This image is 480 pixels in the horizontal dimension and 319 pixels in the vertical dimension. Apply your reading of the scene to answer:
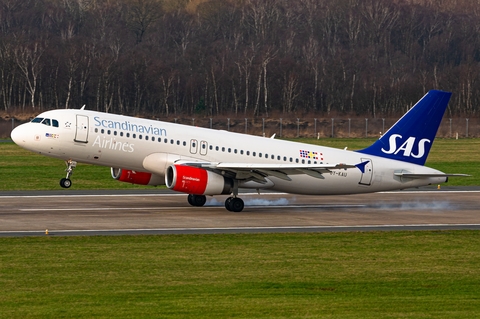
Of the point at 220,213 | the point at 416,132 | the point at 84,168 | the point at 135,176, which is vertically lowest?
the point at 220,213

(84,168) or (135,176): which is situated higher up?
(84,168)

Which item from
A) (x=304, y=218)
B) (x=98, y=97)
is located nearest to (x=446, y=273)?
(x=304, y=218)

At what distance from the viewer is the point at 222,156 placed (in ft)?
131

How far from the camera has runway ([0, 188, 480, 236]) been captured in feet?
110

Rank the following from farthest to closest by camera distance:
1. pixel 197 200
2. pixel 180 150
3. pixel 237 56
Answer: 1. pixel 237 56
2. pixel 197 200
3. pixel 180 150

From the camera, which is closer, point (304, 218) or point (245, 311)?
point (245, 311)

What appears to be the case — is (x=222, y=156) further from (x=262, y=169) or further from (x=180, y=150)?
(x=262, y=169)

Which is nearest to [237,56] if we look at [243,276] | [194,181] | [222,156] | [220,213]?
[222,156]

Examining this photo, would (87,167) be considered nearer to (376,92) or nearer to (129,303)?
(129,303)

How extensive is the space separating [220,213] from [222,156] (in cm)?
266

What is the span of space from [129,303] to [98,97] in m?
91.6

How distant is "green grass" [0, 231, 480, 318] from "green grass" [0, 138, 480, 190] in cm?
2171

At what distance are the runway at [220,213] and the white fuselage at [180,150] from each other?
1.32 meters

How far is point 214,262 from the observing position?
26031 mm
